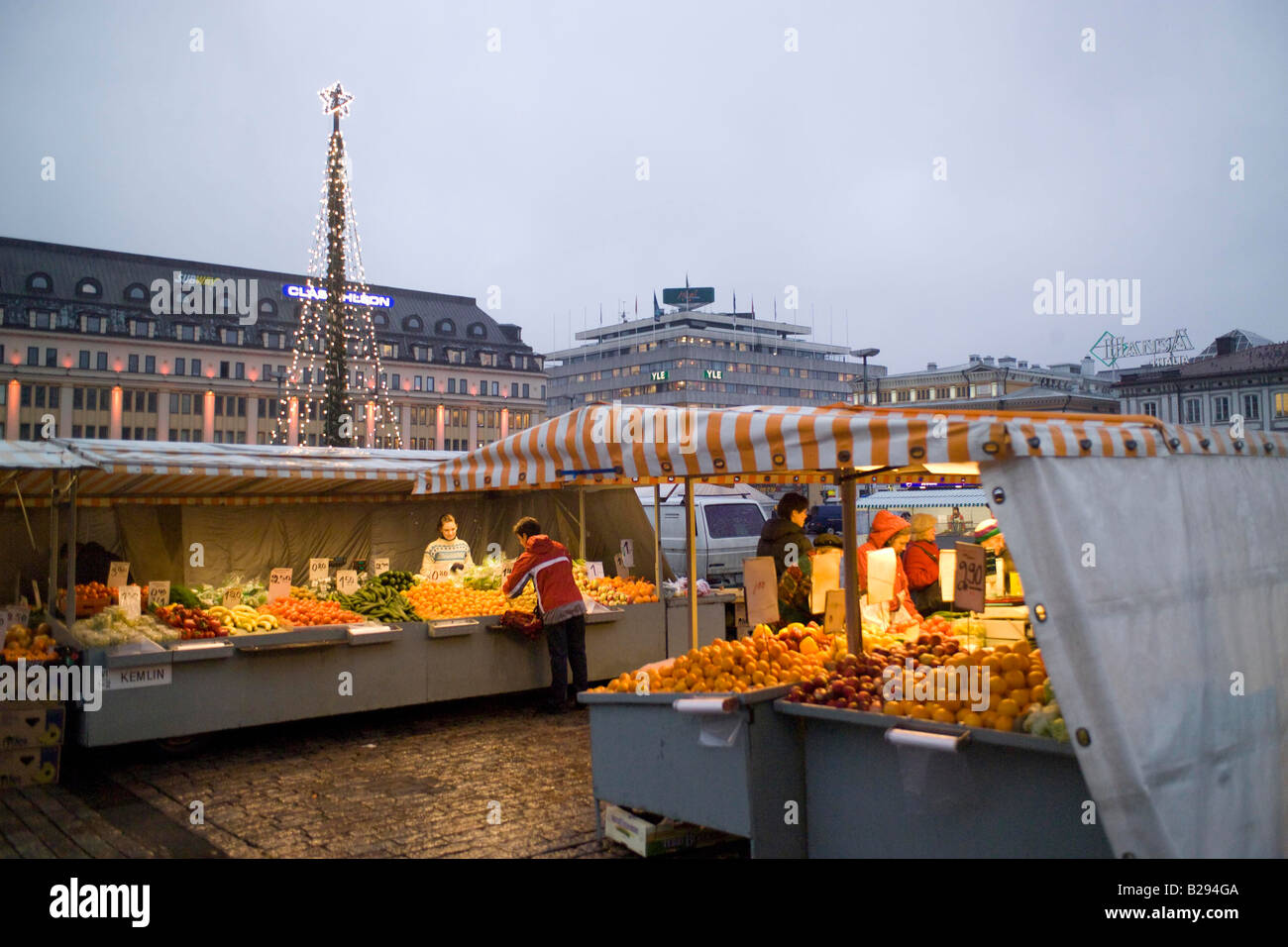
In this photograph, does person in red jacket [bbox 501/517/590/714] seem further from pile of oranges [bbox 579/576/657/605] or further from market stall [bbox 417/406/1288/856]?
market stall [bbox 417/406/1288/856]

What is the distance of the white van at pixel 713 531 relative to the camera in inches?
632

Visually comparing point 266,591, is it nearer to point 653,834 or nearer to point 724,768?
point 653,834

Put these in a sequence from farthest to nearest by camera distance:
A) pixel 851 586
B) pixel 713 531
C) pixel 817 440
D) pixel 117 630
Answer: pixel 713 531, pixel 117 630, pixel 851 586, pixel 817 440

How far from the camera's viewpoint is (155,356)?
79.5 m

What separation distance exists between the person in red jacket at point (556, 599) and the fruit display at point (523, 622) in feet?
0.53

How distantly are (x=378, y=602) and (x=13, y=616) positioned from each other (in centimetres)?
294

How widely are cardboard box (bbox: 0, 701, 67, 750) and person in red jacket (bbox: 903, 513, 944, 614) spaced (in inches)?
256

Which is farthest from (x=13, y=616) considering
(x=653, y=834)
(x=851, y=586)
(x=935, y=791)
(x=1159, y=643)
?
(x=1159, y=643)

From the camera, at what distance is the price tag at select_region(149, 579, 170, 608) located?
8.23m

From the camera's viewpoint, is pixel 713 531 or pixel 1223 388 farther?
pixel 1223 388

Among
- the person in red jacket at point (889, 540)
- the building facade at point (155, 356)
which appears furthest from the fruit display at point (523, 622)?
the building facade at point (155, 356)

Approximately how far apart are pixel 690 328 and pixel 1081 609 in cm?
12029

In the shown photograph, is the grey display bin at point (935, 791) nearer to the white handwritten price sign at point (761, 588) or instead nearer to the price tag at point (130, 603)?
the white handwritten price sign at point (761, 588)

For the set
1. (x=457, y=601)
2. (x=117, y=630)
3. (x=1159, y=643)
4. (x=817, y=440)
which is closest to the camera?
(x=1159, y=643)
